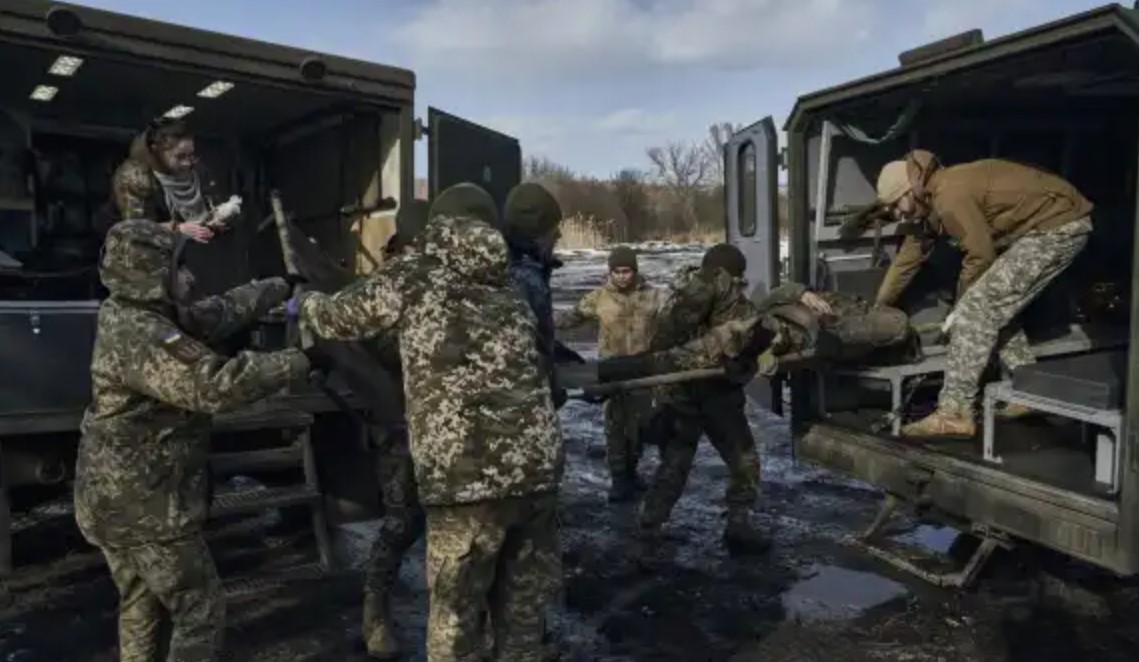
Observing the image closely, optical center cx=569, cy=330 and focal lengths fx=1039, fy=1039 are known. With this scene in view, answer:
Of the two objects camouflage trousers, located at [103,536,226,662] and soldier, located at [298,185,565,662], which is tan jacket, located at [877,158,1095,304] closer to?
soldier, located at [298,185,565,662]

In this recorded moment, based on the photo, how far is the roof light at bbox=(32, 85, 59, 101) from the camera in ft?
20.5

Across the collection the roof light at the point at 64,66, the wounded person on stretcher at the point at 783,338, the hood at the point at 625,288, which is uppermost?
the roof light at the point at 64,66

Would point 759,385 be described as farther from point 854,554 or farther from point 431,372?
point 431,372


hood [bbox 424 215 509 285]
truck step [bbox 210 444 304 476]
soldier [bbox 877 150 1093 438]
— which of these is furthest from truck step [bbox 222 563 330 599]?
soldier [bbox 877 150 1093 438]

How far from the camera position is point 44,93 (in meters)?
6.44

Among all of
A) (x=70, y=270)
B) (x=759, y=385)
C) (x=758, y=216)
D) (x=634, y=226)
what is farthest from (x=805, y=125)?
(x=634, y=226)

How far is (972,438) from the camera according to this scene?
15.8 ft

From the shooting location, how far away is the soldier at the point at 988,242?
4703mm

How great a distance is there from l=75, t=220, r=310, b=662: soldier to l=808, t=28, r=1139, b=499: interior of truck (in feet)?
9.77

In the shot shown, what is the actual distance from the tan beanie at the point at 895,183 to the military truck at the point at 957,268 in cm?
36

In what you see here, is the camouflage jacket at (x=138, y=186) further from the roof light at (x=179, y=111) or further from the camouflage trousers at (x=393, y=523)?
the roof light at (x=179, y=111)

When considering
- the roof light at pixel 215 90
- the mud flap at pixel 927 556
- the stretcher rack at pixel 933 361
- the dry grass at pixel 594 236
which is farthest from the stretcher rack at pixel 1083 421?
the dry grass at pixel 594 236

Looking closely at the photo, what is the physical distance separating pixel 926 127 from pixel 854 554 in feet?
8.24

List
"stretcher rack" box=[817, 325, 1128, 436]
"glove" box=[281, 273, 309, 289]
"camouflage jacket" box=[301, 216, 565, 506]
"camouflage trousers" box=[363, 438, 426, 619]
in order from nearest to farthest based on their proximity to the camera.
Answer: "camouflage jacket" box=[301, 216, 565, 506] → "camouflage trousers" box=[363, 438, 426, 619] → "glove" box=[281, 273, 309, 289] → "stretcher rack" box=[817, 325, 1128, 436]
